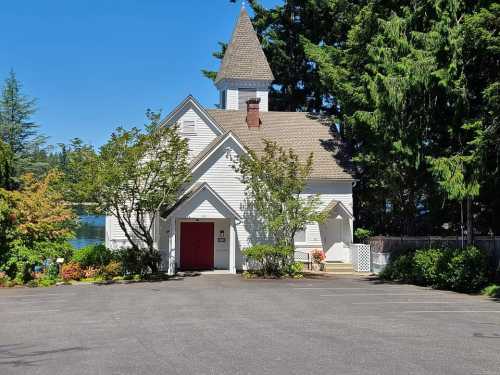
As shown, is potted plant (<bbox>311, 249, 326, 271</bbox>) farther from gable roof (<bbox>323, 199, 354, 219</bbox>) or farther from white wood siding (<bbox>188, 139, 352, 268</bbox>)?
white wood siding (<bbox>188, 139, 352, 268</bbox>)

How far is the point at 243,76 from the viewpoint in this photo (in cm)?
4019

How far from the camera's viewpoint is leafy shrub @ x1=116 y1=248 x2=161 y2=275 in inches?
1015

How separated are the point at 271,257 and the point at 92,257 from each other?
327 inches

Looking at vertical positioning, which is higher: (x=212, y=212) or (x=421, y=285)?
(x=212, y=212)

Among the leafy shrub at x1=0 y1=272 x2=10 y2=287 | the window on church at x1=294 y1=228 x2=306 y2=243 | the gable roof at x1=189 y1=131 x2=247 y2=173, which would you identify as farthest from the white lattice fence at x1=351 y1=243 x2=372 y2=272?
the leafy shrub at x1=0 y1=272 x2=10 y2=287

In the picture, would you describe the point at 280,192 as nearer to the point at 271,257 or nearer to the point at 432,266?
the point at 271,257

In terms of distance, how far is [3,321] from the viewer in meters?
14.3

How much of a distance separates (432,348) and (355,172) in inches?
914

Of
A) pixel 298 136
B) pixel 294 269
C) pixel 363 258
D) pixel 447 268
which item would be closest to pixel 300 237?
pixel 363 258

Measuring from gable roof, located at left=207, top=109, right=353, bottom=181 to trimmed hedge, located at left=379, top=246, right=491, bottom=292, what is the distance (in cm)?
855

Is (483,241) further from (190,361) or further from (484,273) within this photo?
(190,361)

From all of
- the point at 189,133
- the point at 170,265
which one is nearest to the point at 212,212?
the point at 170,265

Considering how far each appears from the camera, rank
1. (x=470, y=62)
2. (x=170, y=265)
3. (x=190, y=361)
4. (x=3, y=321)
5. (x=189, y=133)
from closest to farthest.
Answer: (x=190, y=361), (x=3, y=321), (x=470, y=62), (x=170, y=265), (x=189, y=133)

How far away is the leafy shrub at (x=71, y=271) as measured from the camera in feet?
80.4
